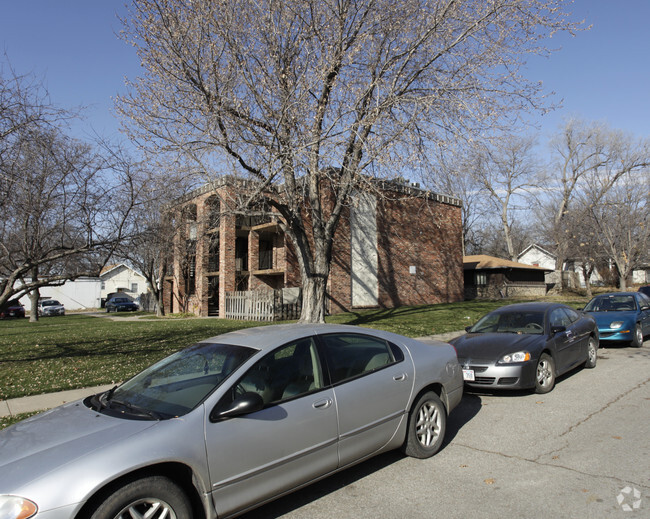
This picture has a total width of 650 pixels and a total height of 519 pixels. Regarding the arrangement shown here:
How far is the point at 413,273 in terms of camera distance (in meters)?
27.0

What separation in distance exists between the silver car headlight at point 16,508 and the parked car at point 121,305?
44449 millimetres

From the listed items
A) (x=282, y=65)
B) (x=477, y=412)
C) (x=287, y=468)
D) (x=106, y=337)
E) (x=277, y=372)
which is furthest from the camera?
(x=106, y=337)

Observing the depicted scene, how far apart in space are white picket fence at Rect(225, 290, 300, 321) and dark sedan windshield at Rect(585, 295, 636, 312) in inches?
480

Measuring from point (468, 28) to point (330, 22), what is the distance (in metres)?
3.79

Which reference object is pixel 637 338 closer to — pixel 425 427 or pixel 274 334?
pixel 425 427

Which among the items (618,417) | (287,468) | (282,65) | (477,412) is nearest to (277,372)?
(287,468)

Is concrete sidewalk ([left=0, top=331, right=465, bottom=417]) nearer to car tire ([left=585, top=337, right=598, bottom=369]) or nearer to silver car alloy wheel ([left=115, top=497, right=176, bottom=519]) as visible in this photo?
silver car alloy wheel ([left=115, top=497, right=176, bottom=519])

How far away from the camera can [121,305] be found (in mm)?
43750

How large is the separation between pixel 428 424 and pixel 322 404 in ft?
5.33

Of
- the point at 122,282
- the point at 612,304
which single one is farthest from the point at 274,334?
Answer: the point at 122,282

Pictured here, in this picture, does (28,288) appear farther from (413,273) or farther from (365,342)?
(413,273)

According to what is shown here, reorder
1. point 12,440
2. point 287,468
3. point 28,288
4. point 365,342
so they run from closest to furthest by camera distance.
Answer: point 12,440 → point 287,468 → point 365,342 → point 28,288

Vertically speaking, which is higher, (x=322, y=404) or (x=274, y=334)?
(x=274, y=334)

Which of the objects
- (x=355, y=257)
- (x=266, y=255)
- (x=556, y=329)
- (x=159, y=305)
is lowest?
(x=159, y=305)
